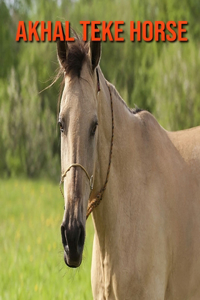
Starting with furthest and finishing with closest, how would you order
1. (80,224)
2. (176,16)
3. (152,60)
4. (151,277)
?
(152,60) → (176,16) → (151,277) → (80,224)

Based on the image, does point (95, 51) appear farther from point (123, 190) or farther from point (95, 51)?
point (123, 190)

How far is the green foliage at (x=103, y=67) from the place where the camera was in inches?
539

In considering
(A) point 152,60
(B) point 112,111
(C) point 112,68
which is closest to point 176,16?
(A) point 152,60

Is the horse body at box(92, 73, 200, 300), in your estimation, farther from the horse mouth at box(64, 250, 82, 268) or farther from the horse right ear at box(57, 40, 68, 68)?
the horse mouth at box(64, 250, 82, 268)

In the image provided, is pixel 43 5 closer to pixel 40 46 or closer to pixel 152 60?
pixel 40 46

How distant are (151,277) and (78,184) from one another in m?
0.75

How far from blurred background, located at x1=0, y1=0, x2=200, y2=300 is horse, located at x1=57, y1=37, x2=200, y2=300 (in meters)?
6.79

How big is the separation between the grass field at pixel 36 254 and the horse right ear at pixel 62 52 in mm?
1046

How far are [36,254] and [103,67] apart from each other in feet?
40.8

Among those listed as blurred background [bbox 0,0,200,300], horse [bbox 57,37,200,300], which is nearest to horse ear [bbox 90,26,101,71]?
horse [bbox 57,37,200,300]

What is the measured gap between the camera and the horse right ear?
238cm

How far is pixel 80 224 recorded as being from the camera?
6.91 ft

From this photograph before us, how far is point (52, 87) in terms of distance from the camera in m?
14.6

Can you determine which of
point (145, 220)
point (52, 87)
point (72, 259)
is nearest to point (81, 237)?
point (72, 259)
